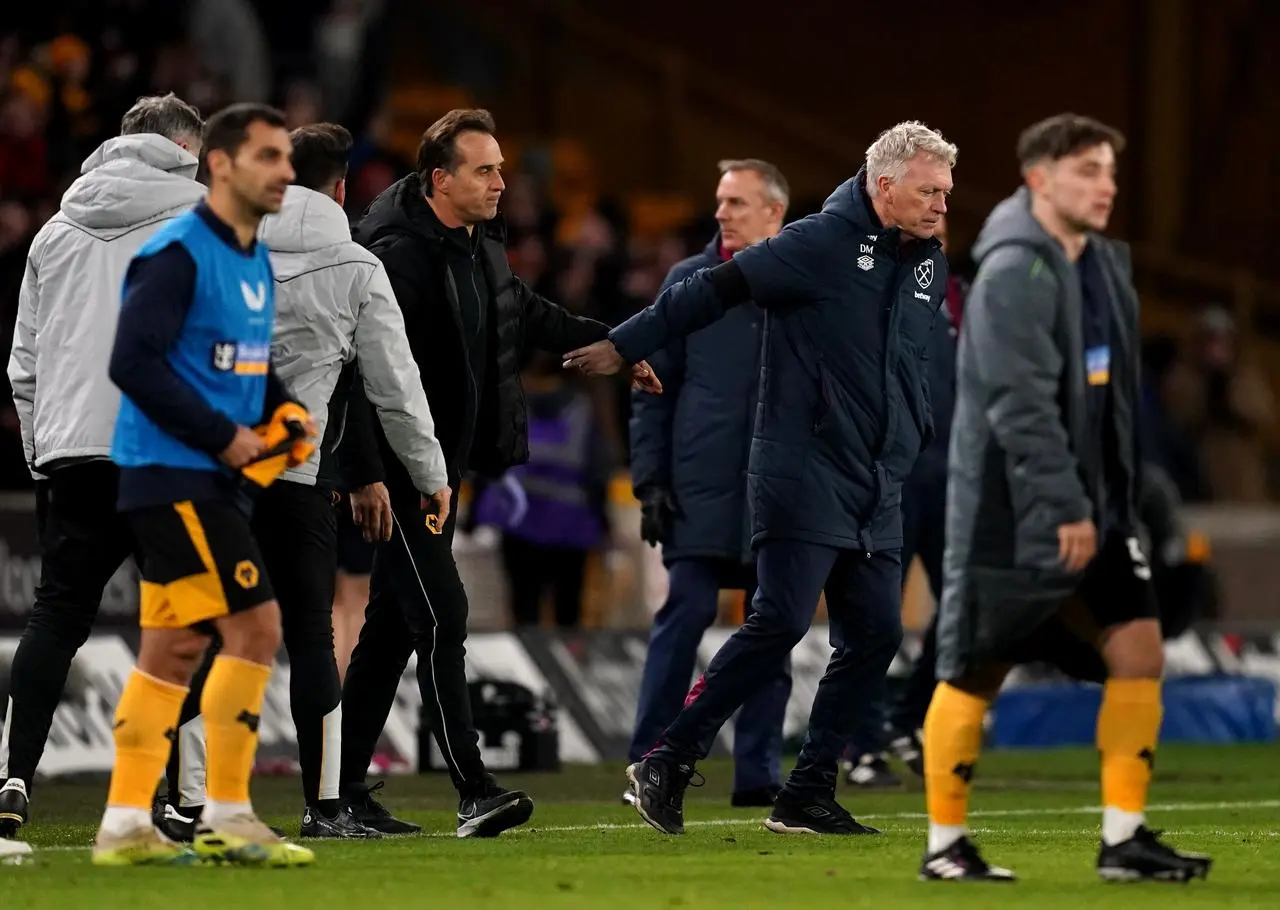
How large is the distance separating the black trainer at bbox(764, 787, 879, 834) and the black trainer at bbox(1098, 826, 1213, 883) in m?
1.76

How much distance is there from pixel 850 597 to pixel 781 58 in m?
17.3

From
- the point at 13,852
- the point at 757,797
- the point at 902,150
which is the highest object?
the point at 902,150

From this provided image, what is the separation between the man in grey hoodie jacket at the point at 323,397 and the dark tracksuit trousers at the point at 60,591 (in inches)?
17.5

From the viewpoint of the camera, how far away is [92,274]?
8117 mm

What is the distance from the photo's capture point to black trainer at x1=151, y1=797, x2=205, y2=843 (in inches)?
327

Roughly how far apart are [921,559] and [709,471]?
1754mm

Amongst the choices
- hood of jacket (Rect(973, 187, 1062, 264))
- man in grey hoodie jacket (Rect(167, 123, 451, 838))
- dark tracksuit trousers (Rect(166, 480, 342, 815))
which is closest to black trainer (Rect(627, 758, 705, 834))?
man in grey hoodie jacket (Rect(167, 123, 451, 838))

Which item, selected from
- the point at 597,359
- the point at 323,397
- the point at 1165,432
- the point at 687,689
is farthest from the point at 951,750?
the point at 1165,432

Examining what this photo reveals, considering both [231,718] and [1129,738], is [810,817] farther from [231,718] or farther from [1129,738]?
[231,718]

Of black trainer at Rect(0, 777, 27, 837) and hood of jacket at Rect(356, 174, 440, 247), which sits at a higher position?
hood of jacket at Rect(356, 174, 440, 247)

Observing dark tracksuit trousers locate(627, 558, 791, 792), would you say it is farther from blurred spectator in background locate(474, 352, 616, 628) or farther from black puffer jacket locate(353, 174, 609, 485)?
blurred spectator in background locate(474, 352, 616, 628)

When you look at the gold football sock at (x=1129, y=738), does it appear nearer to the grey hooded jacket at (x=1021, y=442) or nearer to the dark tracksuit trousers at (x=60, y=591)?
the grey hooded jacket at (x=1021, y=442)

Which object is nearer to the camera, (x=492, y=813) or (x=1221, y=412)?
(x=492, y=813)

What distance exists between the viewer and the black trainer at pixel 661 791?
27.9 ft
